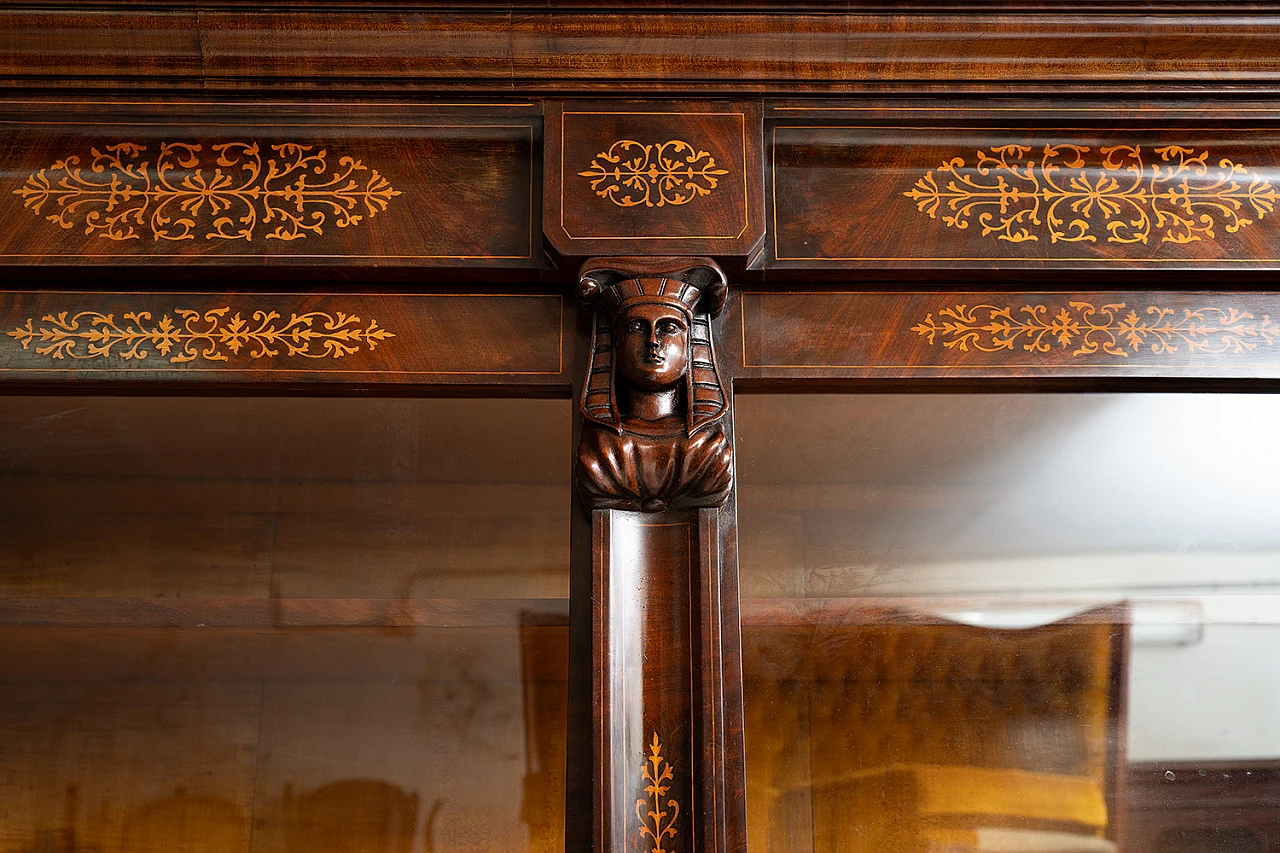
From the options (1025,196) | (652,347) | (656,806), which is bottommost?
(656,806)

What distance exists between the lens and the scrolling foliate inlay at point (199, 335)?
132cm

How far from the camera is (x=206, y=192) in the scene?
4.44 feet

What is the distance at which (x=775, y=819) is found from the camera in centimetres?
125

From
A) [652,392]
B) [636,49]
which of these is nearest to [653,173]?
[636,49]

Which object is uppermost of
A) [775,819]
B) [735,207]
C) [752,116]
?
[752,116]

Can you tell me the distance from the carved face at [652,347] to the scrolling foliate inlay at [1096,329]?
28cm

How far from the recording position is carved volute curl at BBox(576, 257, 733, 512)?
4.10 ft

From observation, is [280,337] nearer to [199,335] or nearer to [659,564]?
[199,335]

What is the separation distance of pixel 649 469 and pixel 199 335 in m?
0.53

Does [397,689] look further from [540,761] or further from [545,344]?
[545,344]

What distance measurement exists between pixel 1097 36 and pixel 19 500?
4.30ft

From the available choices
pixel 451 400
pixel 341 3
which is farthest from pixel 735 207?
pixel 341 3

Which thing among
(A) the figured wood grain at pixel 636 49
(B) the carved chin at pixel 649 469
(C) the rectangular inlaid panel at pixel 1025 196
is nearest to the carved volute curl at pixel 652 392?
(B) the carved chin at pixel 649 469

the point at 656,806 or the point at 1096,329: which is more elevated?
A: the point at 1096,329
